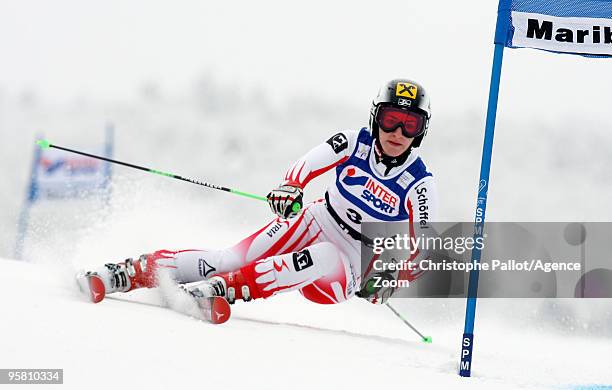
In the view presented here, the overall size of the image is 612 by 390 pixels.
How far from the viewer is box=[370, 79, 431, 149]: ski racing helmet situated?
13.7ft

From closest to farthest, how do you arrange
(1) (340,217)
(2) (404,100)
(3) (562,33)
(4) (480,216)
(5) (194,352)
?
1. (5) (194,352)
2. (4) (480,216)
3. (3) (562,33)
4. (2) (404,100)
5. (1) (340,217)

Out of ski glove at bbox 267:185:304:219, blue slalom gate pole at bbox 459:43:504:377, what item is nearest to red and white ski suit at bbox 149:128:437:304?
ski glove at bbox 267:185:304:219

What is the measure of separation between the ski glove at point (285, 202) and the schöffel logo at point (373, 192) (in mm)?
468

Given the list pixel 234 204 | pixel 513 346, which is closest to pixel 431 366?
pixel 513 346

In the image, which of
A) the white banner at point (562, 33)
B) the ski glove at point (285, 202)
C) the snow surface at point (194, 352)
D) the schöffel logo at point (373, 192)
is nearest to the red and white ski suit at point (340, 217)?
the schöffel logo at point (373, 192)

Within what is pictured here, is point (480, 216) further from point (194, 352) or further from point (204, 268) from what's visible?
point (204, 268)

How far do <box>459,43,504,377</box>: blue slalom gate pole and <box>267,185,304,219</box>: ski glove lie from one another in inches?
44.5

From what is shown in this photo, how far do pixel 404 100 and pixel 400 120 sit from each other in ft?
0.40

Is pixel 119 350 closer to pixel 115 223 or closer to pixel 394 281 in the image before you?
pixel 394 281

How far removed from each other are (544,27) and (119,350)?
2.51 m

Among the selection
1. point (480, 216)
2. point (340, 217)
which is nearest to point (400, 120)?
point (340, 217)

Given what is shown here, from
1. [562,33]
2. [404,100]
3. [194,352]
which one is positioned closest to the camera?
[194,352]

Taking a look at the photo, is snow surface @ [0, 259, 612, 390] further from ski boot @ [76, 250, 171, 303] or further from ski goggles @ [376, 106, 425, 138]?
ski goggles @ [376, 106, 425, 138]

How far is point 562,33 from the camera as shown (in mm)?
3465
